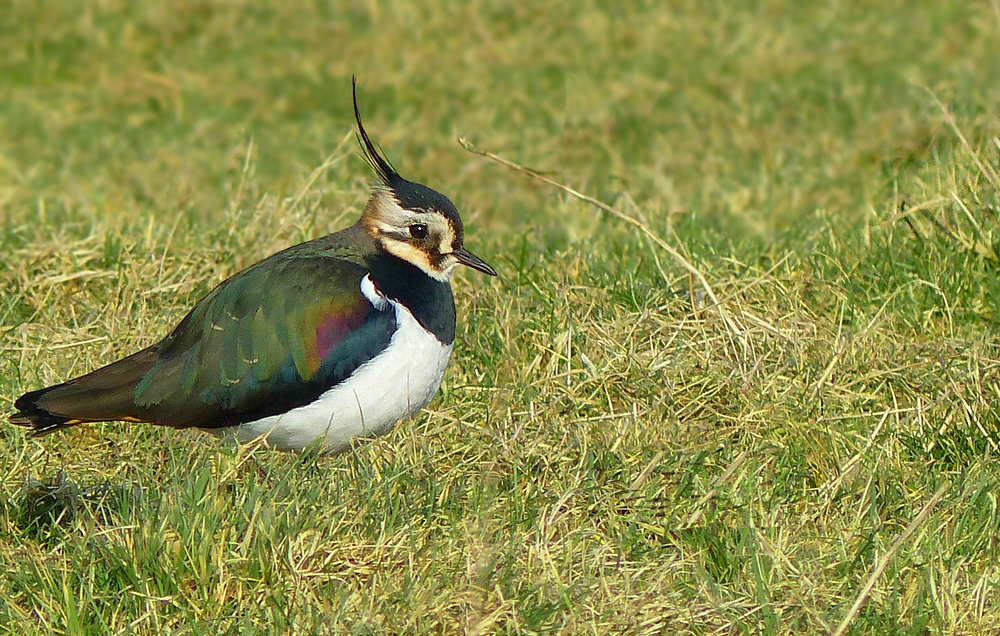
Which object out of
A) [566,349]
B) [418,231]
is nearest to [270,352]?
[418,231]

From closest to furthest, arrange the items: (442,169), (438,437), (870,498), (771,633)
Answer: (771,633)
(870,498)
(438,437)
(442,169)

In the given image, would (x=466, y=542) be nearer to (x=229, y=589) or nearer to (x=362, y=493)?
(x=362, y=493)

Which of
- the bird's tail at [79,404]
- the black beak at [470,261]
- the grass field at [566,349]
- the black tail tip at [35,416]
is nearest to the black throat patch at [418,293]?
the black beak at [470,261]

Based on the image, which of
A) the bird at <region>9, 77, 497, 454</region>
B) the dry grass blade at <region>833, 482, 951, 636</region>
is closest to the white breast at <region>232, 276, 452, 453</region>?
the bird at <region>9, 77, 497, 454</region>

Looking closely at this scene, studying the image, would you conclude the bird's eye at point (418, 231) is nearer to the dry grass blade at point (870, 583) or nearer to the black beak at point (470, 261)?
the black beak at point (470, 261)

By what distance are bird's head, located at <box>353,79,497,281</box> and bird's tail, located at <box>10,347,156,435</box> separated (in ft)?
2.77

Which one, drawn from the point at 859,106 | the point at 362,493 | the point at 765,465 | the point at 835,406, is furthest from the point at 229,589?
the point at 859,106

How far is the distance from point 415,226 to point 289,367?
617 mm

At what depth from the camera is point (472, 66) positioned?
841 cm

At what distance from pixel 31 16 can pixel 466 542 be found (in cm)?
647

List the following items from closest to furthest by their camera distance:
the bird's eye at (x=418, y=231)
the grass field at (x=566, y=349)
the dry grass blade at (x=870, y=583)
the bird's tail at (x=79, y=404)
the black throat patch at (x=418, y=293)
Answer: the dry grass blade at (x=870, y=583)
the grass field at (x=566, y=349)
the bird's tail at (x=79, y=404)
the black throat patch at (x=418, y=293)
the bird's eye at (x=418, y=231)

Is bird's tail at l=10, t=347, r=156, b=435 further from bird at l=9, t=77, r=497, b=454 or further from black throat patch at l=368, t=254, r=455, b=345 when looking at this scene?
black throat patch at l=368, t=254, r=455, b=345

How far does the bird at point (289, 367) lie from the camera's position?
3.82 metres

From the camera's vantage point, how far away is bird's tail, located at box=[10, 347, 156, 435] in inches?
149
